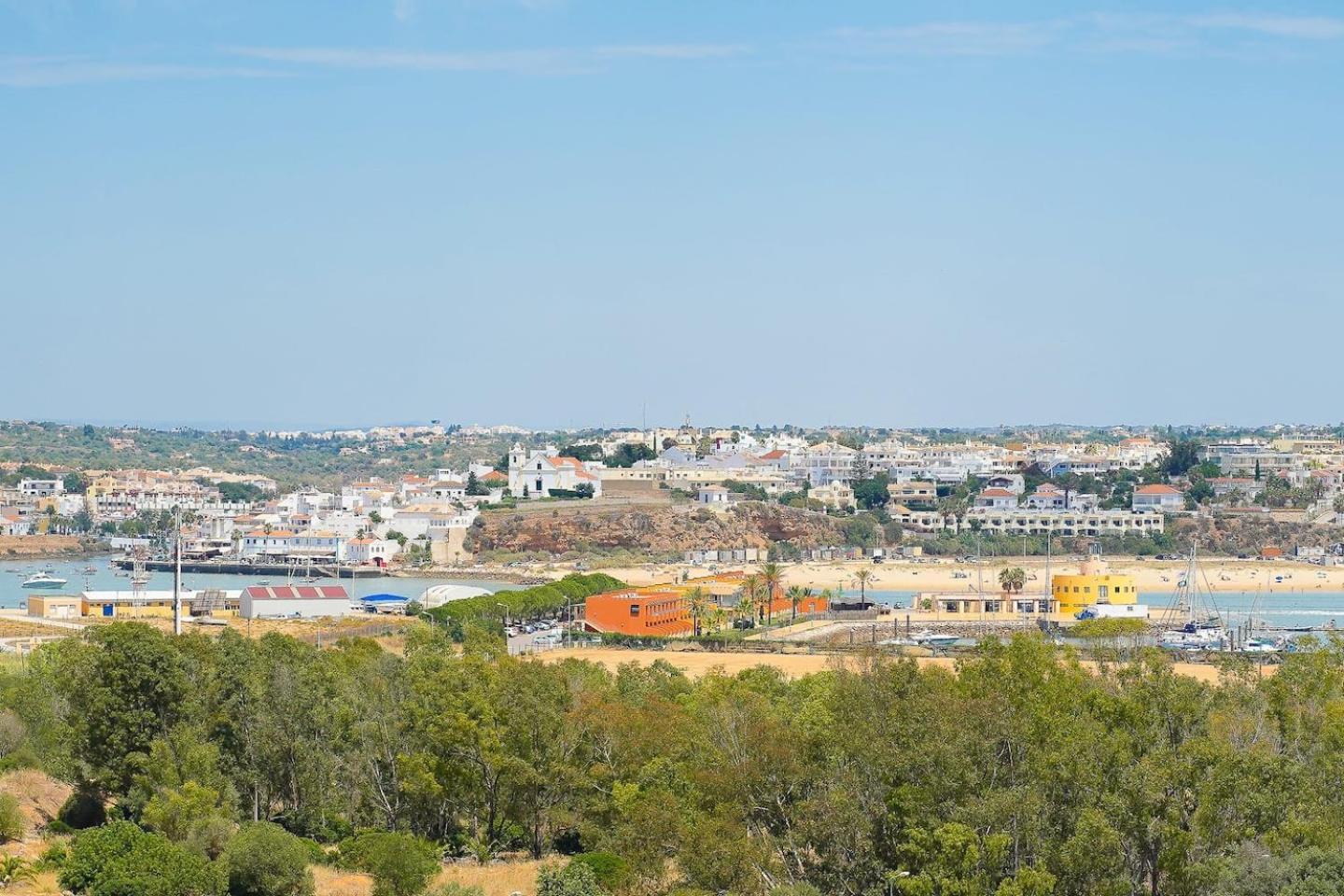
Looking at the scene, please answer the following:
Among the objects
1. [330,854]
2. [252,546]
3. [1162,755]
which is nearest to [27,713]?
[330,854]

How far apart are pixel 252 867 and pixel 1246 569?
81.0 meters

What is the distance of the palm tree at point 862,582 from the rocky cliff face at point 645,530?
1315cm

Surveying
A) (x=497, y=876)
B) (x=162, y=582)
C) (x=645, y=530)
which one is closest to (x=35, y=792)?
(x=497, y=876)

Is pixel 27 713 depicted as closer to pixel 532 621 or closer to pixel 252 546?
pixel 532 621

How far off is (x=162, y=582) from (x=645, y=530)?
2746cm

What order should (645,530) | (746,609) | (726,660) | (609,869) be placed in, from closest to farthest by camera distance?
1. (609,869)
2. (726,660)
3. (746,609)
4. (645,530)

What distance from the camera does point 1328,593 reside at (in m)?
81.2

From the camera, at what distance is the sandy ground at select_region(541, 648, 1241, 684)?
146 ft

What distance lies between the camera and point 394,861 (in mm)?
20953

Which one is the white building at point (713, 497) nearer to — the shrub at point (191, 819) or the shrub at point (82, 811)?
the shrub at point (82, 811)

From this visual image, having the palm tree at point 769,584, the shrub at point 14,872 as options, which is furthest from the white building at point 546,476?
the shrub at point 14,872

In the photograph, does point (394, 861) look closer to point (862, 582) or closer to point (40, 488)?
point (862, 582)

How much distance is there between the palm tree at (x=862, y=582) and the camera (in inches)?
2733

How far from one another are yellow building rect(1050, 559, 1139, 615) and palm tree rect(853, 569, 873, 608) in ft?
23.2
